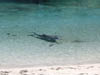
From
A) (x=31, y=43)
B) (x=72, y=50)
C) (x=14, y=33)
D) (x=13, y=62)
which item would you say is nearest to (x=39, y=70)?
(x=13, y=62)

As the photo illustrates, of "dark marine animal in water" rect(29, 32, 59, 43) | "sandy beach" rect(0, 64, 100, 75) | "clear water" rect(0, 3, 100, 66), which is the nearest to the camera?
"sandy beach" rect(0, 64, 100, 75)

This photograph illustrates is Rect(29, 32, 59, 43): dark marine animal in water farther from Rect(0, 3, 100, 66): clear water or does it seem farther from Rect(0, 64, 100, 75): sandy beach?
Rect(0, 64, 100, 75): sandy beach

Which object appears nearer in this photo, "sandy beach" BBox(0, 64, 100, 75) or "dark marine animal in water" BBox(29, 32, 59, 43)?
"sandy beach" BBox(0, 64, 100, 75)

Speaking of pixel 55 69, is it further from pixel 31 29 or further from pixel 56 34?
pixel 31 29

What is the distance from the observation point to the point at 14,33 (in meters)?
11.8

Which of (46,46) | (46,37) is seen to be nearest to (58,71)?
(46,46)

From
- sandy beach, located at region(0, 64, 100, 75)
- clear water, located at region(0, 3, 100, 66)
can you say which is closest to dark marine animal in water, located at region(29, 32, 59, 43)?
clear water, located at region(0, 3, 100, 66)

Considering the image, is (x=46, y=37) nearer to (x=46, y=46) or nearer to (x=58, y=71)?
(x=46, y=46)

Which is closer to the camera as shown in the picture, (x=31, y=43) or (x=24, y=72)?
(x=24, y=72)

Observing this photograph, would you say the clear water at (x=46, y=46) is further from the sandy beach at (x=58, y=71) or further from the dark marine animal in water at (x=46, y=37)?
the sandy beach at (x=58, y=71)

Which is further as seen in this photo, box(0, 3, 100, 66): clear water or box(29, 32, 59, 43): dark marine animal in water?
box(29, 32, 59, 43): dark marine animal in water

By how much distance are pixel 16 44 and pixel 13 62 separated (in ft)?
6.99

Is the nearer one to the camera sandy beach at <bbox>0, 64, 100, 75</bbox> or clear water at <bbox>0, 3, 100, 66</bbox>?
sandy beach at <bbox>0, 64, 100, 75</bbox>

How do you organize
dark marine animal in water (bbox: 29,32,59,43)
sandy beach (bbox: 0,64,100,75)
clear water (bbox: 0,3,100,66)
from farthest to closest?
dark marine animal in water (bbox: 29,32,59,43), clear water (bbox: 0,3,100,66), sandy beach (bbox: 0,64,100,75)
